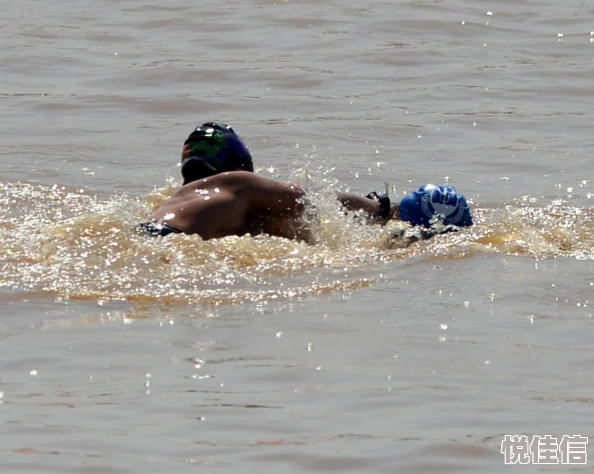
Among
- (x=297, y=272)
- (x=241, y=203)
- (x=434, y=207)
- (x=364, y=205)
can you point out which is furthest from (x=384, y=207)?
(x=297, y=272)

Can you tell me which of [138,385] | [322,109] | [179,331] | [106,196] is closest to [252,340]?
[179,331]

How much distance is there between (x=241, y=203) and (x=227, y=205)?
0.28ft

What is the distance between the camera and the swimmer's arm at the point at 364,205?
27.1ft

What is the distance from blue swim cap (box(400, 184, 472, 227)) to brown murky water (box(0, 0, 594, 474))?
0.42 feet

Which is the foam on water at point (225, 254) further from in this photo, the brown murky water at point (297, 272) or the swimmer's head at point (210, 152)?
the swimmer's head at point (210, 152)

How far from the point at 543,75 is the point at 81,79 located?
3.90m

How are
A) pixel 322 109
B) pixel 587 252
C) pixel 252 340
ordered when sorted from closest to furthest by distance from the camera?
pixel 252 340 < pixel 587 252 < pixel 322 109

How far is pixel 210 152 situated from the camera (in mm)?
8156

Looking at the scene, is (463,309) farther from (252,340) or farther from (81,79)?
(81,79)

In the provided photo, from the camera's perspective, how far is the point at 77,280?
695cm

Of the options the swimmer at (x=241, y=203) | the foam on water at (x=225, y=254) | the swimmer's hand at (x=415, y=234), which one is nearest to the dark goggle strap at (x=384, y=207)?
the swimmer at (x=241, y=203)

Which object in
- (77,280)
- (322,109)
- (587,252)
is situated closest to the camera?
(77,280)

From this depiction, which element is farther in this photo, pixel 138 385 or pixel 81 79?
pixel 81 79

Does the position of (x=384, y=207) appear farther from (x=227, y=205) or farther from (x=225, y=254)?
(x=225, y=254)
